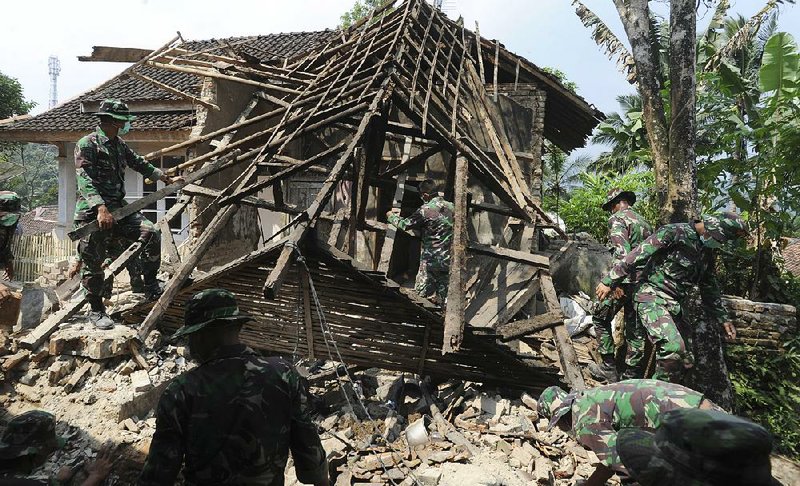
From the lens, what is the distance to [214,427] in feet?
6.08

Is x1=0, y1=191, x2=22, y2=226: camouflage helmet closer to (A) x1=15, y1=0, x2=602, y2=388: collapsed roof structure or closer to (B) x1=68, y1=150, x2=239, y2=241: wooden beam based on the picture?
(B) x1=68, y1=150, x2=239, y2=241: wooden beam

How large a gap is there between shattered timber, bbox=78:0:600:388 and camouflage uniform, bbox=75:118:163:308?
19.0 inches

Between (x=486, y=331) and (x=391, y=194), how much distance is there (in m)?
4.60

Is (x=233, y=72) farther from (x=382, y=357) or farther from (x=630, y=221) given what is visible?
(x=630, y=221)

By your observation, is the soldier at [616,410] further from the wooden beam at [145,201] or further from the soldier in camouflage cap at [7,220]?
the soldier in camouflage cap at [7,220]

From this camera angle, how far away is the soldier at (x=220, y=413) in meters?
1.86

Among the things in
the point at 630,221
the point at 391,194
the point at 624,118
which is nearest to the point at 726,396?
the point at 630,221

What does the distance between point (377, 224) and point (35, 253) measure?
8.72 meters

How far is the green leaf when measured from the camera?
253 inches

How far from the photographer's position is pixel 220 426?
186 cm

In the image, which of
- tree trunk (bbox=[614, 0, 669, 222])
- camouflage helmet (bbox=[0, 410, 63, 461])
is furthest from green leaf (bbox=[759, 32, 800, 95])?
camouflage helmet (bbox=[0, 410, 63, 461])

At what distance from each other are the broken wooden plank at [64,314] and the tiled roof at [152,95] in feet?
17.1

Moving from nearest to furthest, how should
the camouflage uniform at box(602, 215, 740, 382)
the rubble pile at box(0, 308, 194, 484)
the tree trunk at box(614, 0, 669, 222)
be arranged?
the rubble pile at box(0, 308, 194, 484) → the camouflage uniform at box(602, 215, 740, 382) → the tree trunk at box(614, 0, 669, 222)

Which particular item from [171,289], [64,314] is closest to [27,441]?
[171,289]
